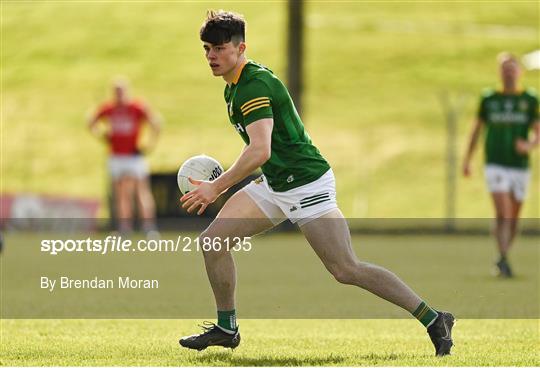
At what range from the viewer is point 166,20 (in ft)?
190

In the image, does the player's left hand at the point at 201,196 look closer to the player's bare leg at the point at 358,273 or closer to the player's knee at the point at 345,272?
the player's bare leg at the point at 358,273

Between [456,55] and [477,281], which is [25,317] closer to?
[477,281]

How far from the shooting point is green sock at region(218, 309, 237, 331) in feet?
25.2

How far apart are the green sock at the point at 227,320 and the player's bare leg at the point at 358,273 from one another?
2.25 ft

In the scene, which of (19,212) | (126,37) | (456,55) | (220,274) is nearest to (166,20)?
(126,37)

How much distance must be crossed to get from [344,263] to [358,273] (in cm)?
10

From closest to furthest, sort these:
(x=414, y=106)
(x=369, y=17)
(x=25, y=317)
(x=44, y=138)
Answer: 1. (x=25, y=317)
2. (x=44, y=138)
3. (x=414, y=106)
4. (x=369, y=17)

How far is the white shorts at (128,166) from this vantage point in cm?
1975

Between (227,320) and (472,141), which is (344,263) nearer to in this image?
(227,320)

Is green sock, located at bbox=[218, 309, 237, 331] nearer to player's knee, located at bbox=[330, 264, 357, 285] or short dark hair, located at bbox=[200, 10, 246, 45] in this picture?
player's knee, located at bbox=[330, 264, 357, 285]

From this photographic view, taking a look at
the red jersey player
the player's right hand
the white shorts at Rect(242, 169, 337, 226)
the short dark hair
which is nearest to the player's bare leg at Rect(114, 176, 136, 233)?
the red jersey player

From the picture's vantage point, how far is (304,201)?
7441mm

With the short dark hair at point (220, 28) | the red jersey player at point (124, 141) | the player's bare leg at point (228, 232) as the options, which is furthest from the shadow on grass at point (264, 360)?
the red jersey player at point (124, 141)

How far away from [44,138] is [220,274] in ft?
116
